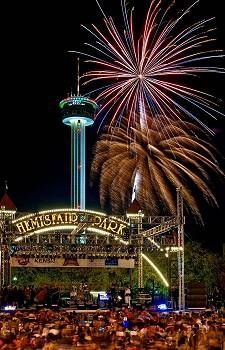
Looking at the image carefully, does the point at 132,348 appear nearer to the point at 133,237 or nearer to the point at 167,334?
the point at 167,334

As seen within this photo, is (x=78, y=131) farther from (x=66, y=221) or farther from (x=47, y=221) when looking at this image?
(x=66, y=221)

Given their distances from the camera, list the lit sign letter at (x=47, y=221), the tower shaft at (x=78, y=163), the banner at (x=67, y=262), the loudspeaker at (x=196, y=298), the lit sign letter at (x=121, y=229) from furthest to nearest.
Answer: the tower shaft at (x=78, y=163) → the lit sign letter at (x=121, y=229) → the lit sign letter at (x=47, y=221) → the banner at (x=67, y=262) → the loudspeaker at (x=196, y=298)

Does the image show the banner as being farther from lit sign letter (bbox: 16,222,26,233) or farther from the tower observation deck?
the tower observation deck

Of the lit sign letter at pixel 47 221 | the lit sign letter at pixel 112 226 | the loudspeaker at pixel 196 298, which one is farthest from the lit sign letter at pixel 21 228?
the loudspeaker at pixel 196 298

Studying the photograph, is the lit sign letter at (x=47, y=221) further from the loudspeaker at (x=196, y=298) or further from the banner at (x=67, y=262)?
the loudspeaker at (x=196, y=298)

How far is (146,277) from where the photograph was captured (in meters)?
56.6

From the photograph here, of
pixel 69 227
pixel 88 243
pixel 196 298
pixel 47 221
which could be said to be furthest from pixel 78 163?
pixel 196 298

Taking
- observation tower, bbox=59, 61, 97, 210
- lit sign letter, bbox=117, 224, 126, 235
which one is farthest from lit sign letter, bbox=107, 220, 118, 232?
observation tower, bbox=59, 61, 97, 210

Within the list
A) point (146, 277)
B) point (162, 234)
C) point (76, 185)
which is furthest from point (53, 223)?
point (76, 185)

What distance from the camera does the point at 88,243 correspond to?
136 feet

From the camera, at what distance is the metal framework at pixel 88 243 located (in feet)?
127

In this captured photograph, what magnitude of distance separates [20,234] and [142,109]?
32.4ft

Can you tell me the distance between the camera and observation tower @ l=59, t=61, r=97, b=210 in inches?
3022

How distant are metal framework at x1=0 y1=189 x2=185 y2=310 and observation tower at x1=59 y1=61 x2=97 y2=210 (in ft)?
114
